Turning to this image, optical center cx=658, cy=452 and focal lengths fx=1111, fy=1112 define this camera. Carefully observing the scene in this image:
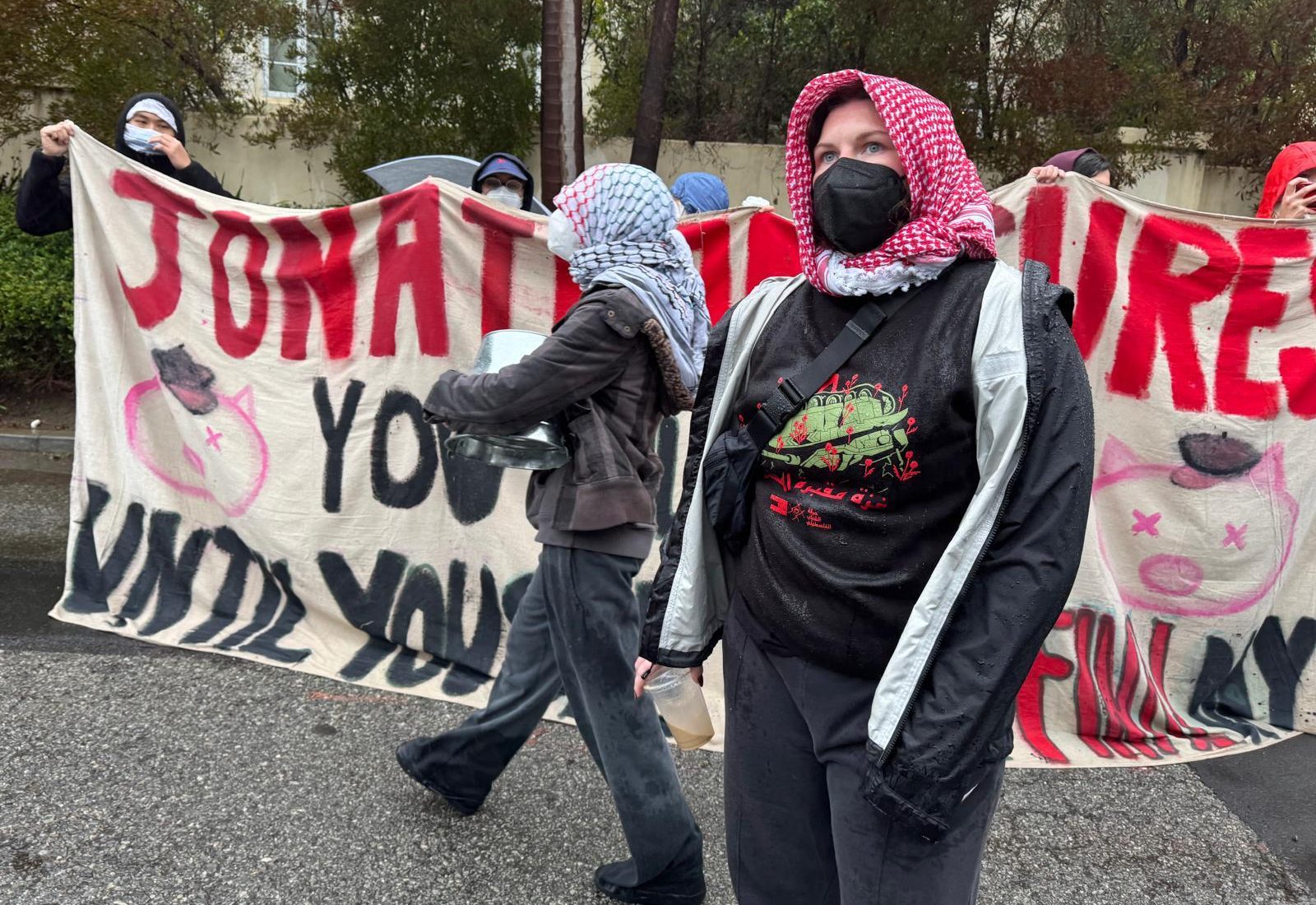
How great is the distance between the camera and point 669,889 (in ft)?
9.05

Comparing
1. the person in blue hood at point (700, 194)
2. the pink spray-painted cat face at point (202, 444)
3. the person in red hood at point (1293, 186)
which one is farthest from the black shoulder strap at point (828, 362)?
the person in blue hood at point (700, 194)

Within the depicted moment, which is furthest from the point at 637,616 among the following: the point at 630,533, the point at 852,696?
the point at 852,696

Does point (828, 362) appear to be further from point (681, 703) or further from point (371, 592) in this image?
point (371, 592)

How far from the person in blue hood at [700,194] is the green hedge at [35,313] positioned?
420cm

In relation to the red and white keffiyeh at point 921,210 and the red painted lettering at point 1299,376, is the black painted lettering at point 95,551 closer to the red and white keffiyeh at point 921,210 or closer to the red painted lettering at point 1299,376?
the red and white keffiyeh at point 921,210

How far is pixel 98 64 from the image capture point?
985 cm

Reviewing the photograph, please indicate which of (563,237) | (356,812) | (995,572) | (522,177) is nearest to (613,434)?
(563,237)

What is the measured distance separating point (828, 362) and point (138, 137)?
381 cm

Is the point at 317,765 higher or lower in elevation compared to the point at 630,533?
lower

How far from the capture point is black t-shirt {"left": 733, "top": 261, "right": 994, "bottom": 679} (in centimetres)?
161

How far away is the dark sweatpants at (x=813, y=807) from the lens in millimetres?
1647

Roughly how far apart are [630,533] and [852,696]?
3.42 feet

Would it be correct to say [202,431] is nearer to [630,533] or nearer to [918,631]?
[630,533]

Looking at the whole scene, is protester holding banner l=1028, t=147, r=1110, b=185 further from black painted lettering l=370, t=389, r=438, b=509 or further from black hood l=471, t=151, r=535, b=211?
black painted lettering l=370, t=389, r=438, b=509
